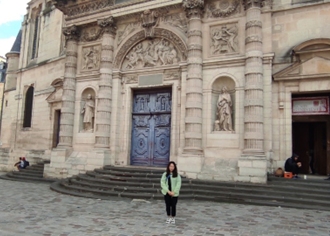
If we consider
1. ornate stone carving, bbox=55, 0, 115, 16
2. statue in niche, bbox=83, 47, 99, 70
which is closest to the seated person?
statue in niche, bbox=83, 47, 99, 70

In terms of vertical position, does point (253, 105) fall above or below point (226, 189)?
above

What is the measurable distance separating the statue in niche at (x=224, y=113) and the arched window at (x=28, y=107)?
46.9ft

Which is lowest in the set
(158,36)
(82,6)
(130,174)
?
(130,174)

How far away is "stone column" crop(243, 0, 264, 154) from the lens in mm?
10570

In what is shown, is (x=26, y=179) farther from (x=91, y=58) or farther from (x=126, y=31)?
(x=126, y=31)

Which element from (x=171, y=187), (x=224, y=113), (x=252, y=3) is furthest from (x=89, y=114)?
(x=171, y=187)

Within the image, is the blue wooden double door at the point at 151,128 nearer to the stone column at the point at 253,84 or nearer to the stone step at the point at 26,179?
the stone column at the point at 253,84

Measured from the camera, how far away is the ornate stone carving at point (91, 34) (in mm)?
14633

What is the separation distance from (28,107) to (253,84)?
16089mm

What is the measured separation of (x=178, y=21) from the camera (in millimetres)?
12914

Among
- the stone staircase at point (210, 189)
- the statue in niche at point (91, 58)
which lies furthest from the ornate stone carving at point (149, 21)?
the stone staircase at point (210, 189)

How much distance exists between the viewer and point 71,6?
1534 cm

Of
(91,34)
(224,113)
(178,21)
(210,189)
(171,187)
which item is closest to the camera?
(171,187)

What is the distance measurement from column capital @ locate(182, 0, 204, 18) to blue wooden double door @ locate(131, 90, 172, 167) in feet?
11.2
